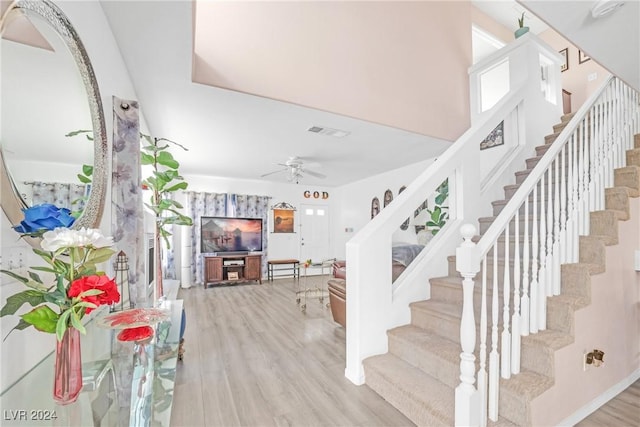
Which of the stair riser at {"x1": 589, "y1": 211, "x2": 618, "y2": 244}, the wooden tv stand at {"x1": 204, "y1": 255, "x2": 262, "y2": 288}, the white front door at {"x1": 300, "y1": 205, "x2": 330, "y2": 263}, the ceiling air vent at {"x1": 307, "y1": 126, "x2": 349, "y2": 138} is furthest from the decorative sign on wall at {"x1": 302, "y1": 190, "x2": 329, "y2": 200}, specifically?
the stair riser at {"x1": 589, "y1": 211, "x2": 618, "y2": 244}

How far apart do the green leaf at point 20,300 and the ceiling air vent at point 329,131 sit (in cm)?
380

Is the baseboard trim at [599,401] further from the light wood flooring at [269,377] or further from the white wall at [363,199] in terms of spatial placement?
the white wall at [363,199]

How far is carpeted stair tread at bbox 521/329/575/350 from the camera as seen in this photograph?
1.61m

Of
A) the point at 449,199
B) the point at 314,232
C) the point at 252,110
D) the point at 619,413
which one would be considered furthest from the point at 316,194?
the point at 619,413

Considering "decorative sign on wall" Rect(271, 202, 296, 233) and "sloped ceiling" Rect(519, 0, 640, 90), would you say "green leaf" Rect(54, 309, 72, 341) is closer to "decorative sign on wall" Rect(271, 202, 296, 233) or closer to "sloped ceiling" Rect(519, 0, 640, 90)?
"sloped ceiling" Rect(519, 0, 640, 90)

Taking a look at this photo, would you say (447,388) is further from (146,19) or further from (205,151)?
(205,151)

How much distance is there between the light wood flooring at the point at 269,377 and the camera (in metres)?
1.84

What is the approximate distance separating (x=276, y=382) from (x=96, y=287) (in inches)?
71.5

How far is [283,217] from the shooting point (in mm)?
8258

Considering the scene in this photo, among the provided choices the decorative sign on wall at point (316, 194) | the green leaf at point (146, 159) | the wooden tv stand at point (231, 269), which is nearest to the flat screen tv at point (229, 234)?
the wooden tv stand at point (231, 269)

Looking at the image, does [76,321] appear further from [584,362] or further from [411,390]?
[584,362]

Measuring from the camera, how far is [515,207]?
1.67 meters

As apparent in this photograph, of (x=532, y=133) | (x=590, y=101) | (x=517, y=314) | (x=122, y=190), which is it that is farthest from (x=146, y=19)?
(x=532, y=133)

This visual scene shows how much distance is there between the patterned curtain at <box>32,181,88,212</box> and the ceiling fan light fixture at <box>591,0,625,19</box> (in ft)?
9.15
